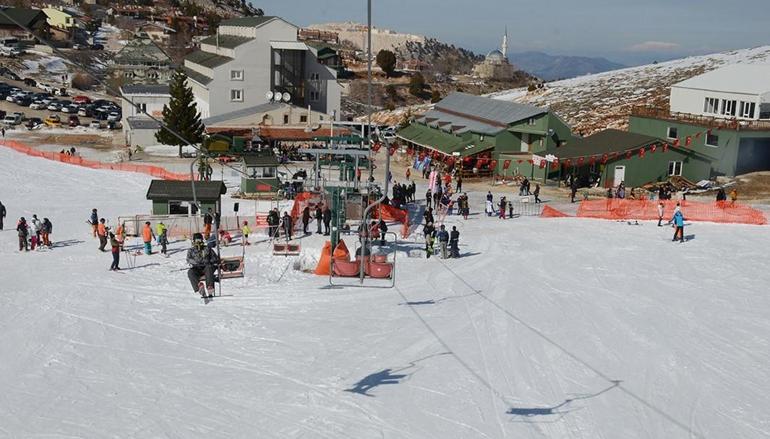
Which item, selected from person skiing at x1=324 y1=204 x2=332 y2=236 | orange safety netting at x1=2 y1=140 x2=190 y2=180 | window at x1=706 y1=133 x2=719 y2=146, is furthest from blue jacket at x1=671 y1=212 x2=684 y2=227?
orange safety netting at x1=2 y1=140 x2=190 y2=180

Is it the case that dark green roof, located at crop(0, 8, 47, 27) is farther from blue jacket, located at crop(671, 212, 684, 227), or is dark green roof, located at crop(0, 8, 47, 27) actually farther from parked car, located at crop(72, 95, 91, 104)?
blue jacket, located at crop(671, 212, 684, 227)

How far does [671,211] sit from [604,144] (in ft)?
40.3

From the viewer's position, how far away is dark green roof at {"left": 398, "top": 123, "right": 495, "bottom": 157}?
166ft

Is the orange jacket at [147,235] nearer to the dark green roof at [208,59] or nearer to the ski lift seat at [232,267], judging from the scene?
the ski lift seat at [232,267]

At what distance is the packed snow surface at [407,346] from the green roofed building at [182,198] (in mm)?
3892

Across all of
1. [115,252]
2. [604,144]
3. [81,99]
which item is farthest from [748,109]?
[81,99]

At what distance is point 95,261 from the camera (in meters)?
27.2

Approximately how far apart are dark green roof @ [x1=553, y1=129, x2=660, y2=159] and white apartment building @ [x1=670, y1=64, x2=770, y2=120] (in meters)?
7.03

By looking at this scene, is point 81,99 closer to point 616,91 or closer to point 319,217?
point 616,91

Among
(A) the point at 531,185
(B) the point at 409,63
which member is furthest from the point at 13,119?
(B) the point at 409,63

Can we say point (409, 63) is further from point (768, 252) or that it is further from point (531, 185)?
point (768, 252)

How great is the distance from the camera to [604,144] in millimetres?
46312

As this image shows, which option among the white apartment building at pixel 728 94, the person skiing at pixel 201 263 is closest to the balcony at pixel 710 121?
the white apartment building at pixel 728 94

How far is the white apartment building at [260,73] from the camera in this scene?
64.9 m
